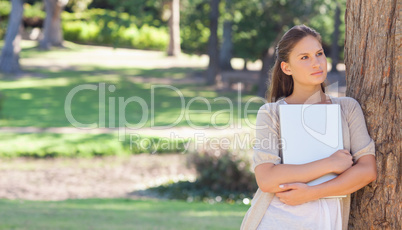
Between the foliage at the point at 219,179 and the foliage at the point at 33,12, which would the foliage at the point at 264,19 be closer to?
the foliage at the point at 219,179

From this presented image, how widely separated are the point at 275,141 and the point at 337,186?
0.31 metres

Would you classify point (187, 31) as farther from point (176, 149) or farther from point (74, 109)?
point (176, 149)

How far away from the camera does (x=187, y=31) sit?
2234cm

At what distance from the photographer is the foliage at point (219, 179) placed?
8750 millimetres

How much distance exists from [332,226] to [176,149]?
30.2ft

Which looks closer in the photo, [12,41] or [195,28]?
[12,41]

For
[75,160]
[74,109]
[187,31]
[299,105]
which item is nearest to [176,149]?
Result: [75,160]

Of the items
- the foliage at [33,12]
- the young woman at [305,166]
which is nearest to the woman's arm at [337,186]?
the young woman at [305,166]

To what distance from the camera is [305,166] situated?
2.24 metres

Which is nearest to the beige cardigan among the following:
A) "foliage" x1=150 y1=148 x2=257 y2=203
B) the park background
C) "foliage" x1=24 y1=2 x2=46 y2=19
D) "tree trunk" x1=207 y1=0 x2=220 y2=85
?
the park background

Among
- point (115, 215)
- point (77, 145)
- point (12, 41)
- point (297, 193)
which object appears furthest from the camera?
point (12, 41)

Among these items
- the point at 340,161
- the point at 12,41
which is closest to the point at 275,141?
the point at 340,161

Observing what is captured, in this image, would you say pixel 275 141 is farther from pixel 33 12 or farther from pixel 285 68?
pixel 33 12

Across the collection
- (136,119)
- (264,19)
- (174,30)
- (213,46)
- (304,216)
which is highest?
(174,30)
